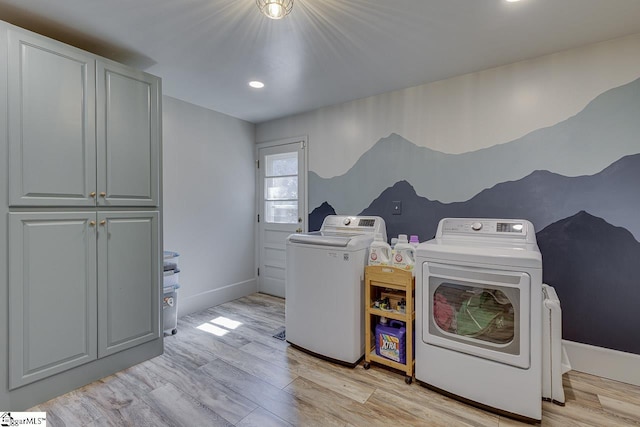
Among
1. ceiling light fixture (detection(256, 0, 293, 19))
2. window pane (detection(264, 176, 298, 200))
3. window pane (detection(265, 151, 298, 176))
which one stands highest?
ceiling light fixture (detection(256, 0, 293, 19))

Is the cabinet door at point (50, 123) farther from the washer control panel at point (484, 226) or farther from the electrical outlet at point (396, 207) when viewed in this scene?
the washer control panel at point (484, 226)

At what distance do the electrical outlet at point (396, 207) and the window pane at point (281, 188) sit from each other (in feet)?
4.18

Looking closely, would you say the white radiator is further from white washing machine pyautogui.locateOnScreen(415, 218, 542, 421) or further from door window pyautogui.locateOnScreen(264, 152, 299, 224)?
door window pyautogui.locateOnScreen(264, 152, 299, 224)

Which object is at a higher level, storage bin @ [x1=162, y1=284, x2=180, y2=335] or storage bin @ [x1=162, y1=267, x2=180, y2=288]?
storage bin @ [x1=162, y1=267, x2=180, y2=288]

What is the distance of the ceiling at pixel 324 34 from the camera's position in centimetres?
168

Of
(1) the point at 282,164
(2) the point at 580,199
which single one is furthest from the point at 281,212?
(2) the point at 580,199

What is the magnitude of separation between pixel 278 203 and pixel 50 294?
2438mm

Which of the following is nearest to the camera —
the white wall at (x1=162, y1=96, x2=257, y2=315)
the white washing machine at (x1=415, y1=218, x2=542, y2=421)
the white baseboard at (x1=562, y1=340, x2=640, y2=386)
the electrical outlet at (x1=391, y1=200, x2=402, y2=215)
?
the white washing machine at (x1=415, y1=218, x2=542, y2=421)

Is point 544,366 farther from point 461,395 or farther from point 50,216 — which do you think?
point 50,216

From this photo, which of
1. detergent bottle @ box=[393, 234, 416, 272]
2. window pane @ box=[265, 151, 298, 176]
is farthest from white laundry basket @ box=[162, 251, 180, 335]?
detergent bottle @ box=[393, 234, 416, 272]

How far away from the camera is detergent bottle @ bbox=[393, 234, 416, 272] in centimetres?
212

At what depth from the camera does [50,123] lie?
69.6 inches

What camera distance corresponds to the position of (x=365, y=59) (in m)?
2.28

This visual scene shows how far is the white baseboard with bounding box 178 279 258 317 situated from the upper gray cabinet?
1.45m
